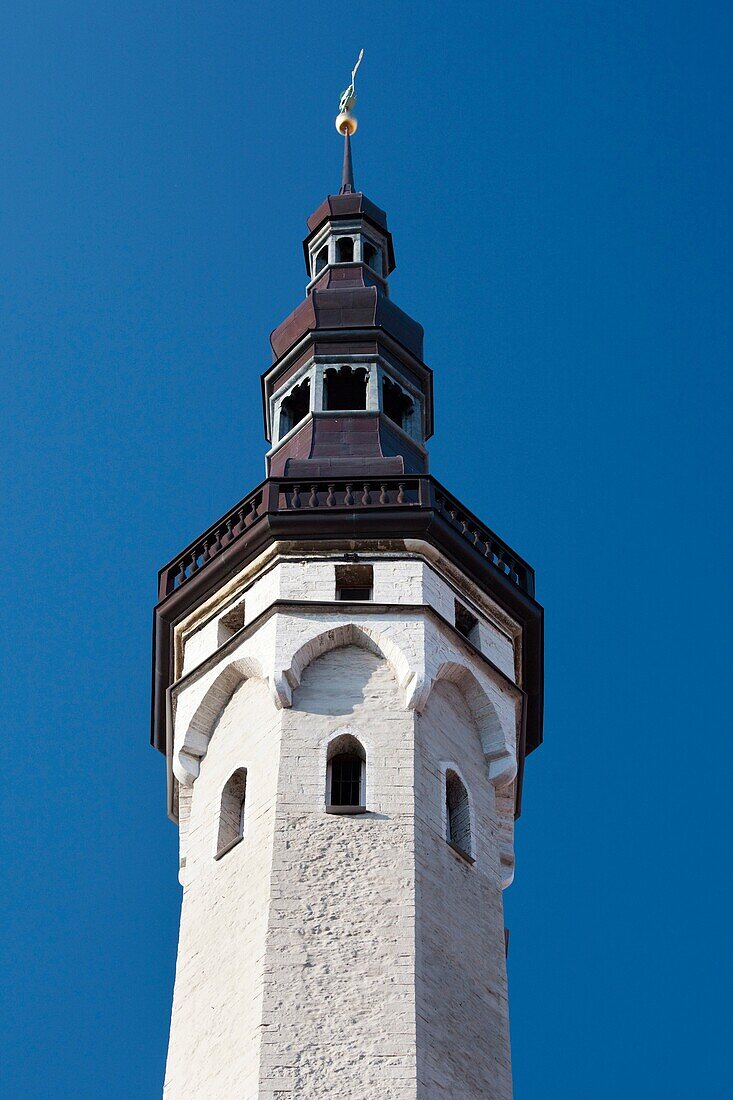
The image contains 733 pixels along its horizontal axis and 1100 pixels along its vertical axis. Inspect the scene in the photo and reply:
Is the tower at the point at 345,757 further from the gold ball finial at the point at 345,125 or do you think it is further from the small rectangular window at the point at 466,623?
the gold ball finial at the point at 345,125

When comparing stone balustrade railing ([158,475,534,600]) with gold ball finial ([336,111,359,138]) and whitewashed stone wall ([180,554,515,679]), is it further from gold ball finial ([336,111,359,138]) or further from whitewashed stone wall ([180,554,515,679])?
gold ball finial ([336,111,359,138])

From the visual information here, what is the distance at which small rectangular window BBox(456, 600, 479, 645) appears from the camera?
31.0 metres

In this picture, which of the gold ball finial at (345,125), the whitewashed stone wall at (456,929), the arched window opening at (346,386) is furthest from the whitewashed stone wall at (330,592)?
the gold ball finial at (345,125)

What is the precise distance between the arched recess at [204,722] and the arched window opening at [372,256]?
12675mm

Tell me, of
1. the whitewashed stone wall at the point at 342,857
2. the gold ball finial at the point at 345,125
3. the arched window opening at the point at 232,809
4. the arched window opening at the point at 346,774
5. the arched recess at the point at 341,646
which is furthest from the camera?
the gold ball finial at the point at 345,125

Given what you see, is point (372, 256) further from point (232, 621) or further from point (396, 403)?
point (232, 621)

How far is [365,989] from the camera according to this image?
82.5ft

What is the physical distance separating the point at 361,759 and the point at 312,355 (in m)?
9.51

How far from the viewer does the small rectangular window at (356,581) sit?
30.7 m

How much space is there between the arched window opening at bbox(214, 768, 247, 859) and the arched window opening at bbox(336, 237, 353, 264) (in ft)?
46.0

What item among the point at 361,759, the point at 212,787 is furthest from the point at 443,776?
the point at 212,787

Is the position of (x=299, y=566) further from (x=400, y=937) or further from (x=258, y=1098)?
(x=258, y=1098)

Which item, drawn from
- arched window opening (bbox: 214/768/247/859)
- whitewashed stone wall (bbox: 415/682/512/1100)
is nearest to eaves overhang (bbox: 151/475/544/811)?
whitewashed stone wall (bbox: 415/682/512/1100)

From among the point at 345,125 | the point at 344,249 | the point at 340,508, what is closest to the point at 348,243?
the point at 344,249
